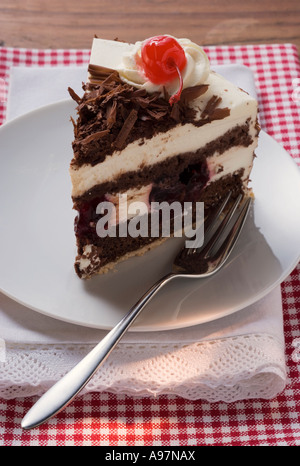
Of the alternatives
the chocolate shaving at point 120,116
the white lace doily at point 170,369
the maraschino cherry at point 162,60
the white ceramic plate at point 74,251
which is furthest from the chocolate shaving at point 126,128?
the white lace doily at point 170,369

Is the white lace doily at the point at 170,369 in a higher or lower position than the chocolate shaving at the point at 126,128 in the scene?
lower

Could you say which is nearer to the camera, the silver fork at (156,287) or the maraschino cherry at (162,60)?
the silver fork at (156,287)

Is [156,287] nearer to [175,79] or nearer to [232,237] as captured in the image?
[232,237]

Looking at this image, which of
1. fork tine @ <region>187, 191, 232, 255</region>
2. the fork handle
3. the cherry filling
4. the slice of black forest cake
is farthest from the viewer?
fork tine @ <region>187, 191, 232, 255</region>

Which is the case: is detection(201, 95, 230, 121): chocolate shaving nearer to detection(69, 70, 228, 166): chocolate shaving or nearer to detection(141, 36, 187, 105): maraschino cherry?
detection(69, 70, 228, 166): chocolate shaving

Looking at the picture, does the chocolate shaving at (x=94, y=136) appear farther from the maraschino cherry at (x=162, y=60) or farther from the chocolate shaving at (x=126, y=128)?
the maraschino cherry at (x=162, y=60)

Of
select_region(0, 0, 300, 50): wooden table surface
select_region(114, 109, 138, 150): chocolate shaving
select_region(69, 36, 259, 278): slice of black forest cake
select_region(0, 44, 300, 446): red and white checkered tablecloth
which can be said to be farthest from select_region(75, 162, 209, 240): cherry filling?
select_region(0, 0, 300, 50): wooden table surface

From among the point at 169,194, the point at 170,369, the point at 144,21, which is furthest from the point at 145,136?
the point at 144,21

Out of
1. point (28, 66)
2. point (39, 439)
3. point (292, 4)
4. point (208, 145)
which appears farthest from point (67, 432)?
point (292, 4)
